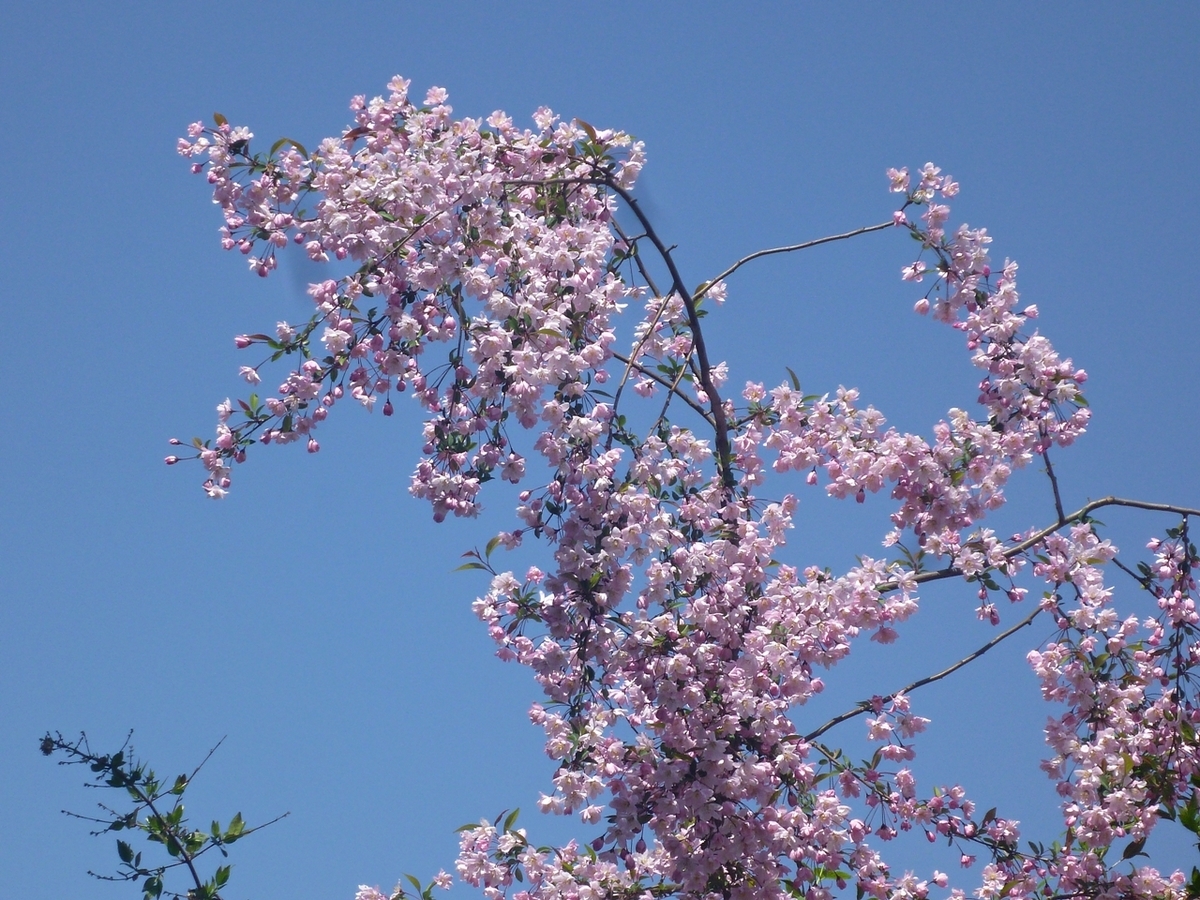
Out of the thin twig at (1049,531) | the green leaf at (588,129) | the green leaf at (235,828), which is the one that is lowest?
the green leaf at (235,828)

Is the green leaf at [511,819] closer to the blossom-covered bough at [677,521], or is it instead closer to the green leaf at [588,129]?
the blossom-covered bough at [677,521]

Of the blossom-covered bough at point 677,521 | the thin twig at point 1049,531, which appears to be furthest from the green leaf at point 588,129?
the thin twig at point 1049,531

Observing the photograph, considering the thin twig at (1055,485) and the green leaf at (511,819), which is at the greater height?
the thin twig at (1055,485)

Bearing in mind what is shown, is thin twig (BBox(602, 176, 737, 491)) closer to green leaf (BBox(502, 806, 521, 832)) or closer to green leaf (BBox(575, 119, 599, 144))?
green leaf (BBox(575, 119, 599, 144))

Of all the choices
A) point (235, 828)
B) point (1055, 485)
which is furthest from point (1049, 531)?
point (235, 828)

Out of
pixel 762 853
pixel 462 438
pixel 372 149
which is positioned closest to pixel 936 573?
pixel 762 853

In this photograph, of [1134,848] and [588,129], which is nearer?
[588,129]

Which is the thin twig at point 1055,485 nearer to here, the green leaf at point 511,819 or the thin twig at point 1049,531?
the thin twig at point 1049,531

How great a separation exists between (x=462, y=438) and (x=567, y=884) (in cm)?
199

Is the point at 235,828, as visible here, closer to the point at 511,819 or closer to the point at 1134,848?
the point at 511,819

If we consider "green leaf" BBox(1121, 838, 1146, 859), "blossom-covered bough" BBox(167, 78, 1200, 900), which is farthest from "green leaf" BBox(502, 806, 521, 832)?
"green leaf" BBox(1121, 838, 1146, 859)

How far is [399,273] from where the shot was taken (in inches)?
193

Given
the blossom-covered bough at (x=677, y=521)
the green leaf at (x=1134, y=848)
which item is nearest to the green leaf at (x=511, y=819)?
the blossom-covered bough at (x=677, y=521)

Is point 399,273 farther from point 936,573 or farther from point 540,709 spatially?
point 936,573
